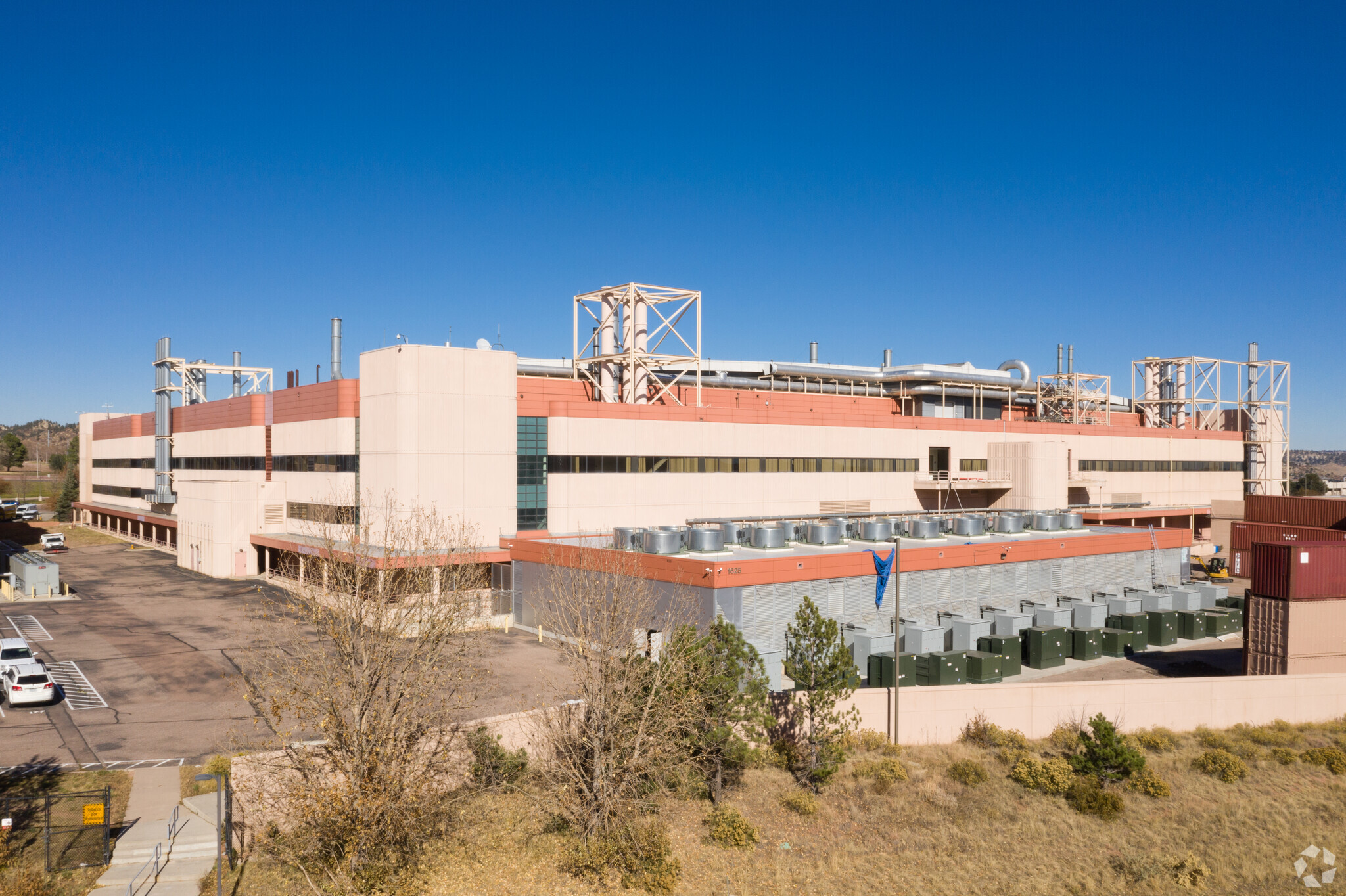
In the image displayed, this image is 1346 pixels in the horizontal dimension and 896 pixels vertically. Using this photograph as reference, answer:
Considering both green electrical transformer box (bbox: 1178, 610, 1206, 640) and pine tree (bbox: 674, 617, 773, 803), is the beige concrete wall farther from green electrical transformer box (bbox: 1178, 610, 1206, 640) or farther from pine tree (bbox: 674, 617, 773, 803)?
green electrical transformer box (bbox: 1178, 610, 1206, 640)

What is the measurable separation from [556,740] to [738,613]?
12433 mm

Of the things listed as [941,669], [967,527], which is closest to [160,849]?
[941,669]

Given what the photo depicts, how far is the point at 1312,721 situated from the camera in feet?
114

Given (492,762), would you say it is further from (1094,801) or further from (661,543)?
(1094,801)

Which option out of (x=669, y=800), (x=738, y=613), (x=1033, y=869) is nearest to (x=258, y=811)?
(x=669, y=800)

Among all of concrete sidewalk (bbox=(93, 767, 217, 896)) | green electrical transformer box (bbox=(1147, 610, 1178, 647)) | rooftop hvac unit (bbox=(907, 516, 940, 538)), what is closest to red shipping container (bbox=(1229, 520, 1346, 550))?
green electrical transformer box (bbox=(1147, 610, 1178, 647))

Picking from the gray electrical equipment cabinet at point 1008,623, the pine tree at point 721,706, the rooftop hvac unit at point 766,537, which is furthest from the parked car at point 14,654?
the gray electrical equipment cabinet at point 1008,623

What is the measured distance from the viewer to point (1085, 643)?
132ft

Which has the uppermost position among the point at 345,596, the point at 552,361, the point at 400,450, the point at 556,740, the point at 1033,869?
the point at 552,361

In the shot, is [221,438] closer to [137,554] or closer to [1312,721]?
[137,554]

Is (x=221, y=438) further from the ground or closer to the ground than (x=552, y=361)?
closer to the ground

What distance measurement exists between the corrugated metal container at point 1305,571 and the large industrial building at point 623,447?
24077mm

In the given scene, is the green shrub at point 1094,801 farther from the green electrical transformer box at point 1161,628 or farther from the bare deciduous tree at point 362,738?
the bare deciduous tree at point 362,738

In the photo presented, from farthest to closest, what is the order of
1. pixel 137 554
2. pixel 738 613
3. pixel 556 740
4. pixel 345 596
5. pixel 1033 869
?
1. pixel 137 554
2. pixel 738 613
3. pixel 1033 869
4. pixel 556 740
5. pixel 345 596
